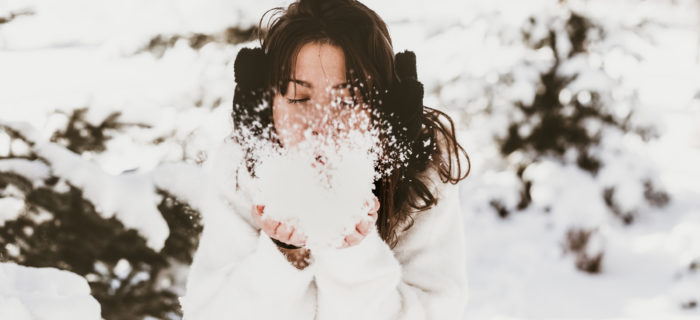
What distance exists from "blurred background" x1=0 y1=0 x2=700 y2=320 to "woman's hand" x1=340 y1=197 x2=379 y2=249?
0.68m

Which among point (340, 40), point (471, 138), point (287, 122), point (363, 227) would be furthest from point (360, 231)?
point (471, 138)

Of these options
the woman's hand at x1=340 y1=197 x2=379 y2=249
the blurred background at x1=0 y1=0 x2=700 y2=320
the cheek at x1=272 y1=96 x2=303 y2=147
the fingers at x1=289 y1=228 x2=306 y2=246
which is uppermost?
the cheek at x1=272 y1=96 x2=303 y2=147

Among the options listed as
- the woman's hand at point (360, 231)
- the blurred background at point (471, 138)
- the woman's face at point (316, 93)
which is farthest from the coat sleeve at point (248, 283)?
the blurred background at point (471, 138)

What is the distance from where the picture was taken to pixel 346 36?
40.5 inches

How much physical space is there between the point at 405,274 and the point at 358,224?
0.88 ft

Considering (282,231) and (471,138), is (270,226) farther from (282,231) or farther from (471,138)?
(471,138)

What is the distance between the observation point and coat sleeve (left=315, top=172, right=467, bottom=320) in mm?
1012

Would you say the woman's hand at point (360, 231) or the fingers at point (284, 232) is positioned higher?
the fingers at point (284, 232)

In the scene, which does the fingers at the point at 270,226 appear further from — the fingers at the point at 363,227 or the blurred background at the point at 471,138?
the blurred background at the point at 471,138

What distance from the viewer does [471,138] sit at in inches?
145

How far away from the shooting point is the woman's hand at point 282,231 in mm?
944

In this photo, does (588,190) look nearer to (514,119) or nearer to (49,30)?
(514,119)

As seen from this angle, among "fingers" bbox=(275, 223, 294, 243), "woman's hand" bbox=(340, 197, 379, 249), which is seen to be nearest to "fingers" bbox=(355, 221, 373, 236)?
"woman's hand" bbox=(340, 197, 379, 249)

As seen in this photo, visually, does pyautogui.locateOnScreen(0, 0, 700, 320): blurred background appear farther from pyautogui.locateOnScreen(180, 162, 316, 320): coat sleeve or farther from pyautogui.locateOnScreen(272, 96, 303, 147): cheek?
pyautogui.locateOnScreen(272, 96, 303, 147): cheek
